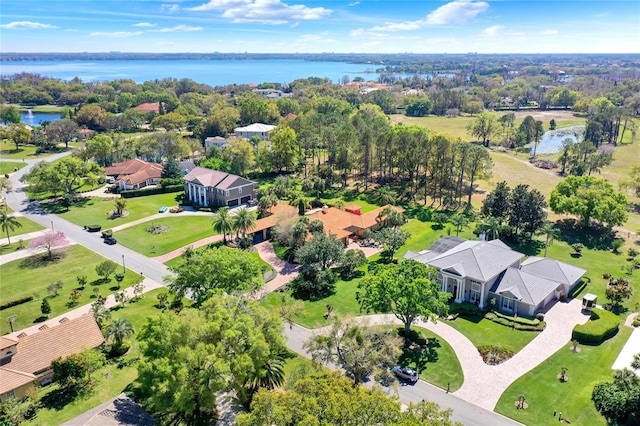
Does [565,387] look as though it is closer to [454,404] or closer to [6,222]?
[454,404]

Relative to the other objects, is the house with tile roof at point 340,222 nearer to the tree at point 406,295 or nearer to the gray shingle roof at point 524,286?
the tree at point 406,295

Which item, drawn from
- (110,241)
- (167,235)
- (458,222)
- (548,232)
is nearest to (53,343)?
(110,241)

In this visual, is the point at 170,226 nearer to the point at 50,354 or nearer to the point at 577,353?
the point at 50,354

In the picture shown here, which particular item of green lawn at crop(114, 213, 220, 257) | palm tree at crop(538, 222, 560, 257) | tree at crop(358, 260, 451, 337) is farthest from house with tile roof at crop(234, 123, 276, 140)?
tree at crop(358, 260, 451, 337)

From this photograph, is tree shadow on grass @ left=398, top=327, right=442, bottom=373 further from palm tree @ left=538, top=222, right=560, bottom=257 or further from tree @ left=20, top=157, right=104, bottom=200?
tree @ left=20, top=157, right=104, bottom=200

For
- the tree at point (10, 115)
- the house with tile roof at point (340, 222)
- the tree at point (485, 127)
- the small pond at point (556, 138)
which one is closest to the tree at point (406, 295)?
the house with tile roof at point (340, 222)

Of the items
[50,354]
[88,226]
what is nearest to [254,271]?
[50,354]
